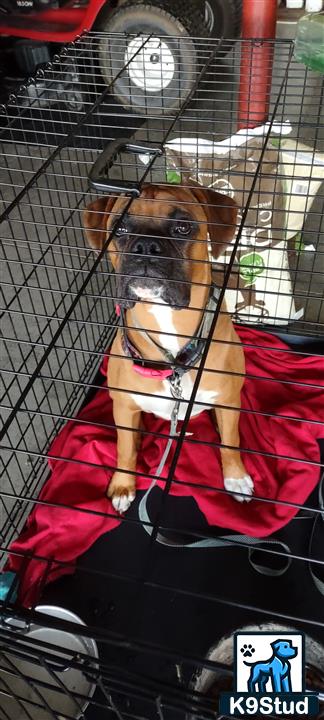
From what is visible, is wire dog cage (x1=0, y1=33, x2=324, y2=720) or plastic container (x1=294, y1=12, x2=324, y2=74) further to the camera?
plastic container (x1=294, y1=12, x2=324, y2=74)

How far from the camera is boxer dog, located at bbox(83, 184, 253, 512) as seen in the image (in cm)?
107

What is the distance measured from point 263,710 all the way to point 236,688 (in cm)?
3

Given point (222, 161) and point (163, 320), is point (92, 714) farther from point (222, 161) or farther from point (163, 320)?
point (222, 161)

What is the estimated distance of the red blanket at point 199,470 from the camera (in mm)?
1327

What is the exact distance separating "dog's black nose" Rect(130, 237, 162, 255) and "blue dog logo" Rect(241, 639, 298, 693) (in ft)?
2.28

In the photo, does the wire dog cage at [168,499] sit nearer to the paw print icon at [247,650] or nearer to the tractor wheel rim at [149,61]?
the tractor wheel rim at [149,61]

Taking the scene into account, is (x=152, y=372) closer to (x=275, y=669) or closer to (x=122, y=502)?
(x=122, y=502)

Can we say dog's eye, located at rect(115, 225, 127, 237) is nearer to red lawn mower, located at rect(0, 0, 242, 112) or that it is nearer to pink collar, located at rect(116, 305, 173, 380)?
pink collar, located at rect(116, 305, 173, 380)

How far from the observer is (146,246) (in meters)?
1.06

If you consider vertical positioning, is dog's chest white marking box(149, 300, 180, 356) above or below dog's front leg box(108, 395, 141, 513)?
above

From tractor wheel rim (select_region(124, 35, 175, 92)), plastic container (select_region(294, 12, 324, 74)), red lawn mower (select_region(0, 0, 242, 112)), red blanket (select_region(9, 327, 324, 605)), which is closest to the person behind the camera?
red blanket (select_region(9, 327, 324, 605))

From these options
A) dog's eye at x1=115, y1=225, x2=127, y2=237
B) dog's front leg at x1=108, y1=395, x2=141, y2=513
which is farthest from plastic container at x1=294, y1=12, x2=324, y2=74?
dog's front leg at x1=108, y1=395, x2=141, y2=513

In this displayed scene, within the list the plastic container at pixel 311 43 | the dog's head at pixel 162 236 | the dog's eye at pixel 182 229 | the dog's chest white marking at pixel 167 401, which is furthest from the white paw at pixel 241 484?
the plastic container at pixel 311 43

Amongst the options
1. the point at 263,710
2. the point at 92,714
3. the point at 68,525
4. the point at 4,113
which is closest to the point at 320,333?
the point at 68,525
